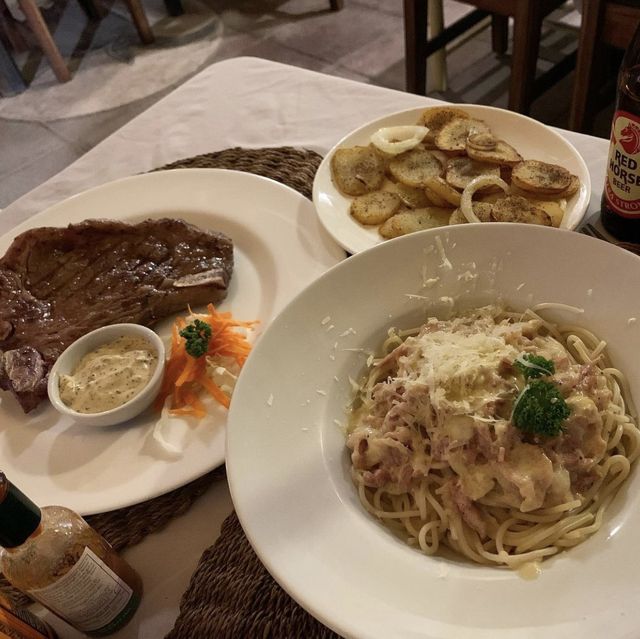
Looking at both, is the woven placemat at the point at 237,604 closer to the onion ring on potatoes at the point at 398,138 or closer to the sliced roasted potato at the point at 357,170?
the sliced roasted potato at the point at 357,170

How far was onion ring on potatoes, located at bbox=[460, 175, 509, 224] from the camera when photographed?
167cm

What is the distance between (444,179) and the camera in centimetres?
181

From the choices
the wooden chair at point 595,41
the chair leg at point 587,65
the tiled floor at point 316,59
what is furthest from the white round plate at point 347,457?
the tiled floor at point 316,59

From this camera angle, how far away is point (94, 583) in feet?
3.62

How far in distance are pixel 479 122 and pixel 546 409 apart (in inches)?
46.8

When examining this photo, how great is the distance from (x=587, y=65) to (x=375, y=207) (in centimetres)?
187

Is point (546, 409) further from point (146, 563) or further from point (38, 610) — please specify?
point (38, 610)

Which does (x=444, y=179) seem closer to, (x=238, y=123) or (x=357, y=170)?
(x=357, y=170)

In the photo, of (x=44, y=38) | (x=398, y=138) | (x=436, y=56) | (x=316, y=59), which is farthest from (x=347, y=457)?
(x=44, y=38)

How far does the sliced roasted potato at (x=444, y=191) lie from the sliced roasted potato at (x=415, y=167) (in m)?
0.05

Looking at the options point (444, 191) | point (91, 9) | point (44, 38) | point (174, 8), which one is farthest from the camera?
point (91, 9)

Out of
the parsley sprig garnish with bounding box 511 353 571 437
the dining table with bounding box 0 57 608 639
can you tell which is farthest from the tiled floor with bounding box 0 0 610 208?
the parsley sprig garnish with bounding box 511 353 571 437

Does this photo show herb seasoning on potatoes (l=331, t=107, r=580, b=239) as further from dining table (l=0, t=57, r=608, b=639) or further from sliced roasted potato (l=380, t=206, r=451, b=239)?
dining table (l=0, t=57, r=608, b=639)

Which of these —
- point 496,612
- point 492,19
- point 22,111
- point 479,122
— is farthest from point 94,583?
point 22,111
